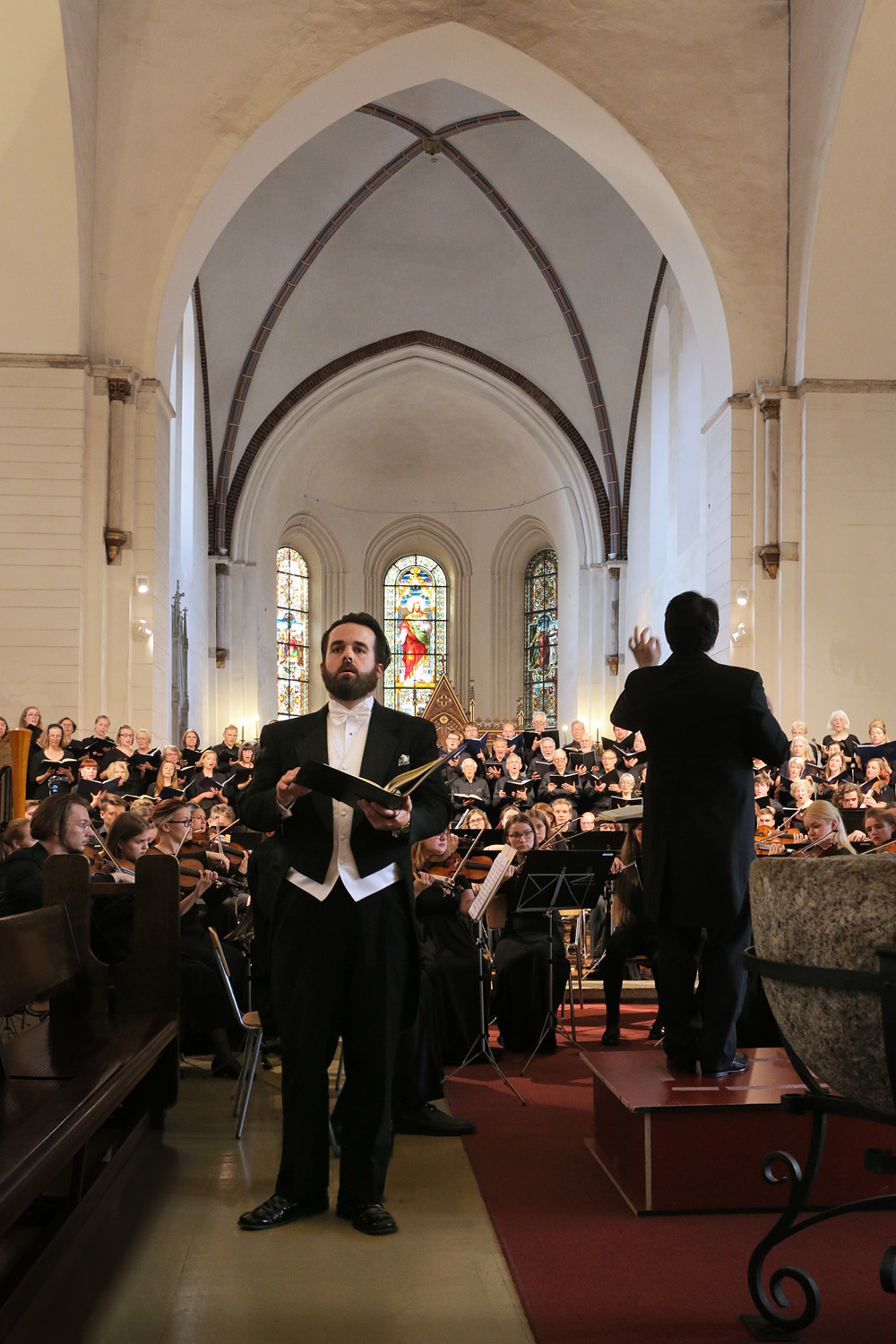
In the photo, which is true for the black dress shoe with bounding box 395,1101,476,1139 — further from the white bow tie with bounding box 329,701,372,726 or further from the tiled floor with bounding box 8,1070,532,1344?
the white bow tie with bounding box 329,701,372,726

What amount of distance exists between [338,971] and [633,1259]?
1057mm

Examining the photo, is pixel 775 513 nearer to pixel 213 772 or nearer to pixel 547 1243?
pixel 213 772

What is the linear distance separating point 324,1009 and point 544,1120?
1.74 meters

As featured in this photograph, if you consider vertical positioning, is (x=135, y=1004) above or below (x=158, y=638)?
below

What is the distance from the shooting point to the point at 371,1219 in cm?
330

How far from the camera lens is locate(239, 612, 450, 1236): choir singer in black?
3350 mm

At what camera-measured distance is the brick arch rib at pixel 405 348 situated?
2200cm

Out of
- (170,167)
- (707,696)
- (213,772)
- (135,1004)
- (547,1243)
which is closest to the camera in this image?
(547,1243)

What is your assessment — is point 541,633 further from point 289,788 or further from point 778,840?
point 289,788

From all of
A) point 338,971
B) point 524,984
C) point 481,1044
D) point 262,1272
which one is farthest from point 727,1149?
point 524,984

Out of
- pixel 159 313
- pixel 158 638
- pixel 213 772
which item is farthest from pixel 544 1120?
pixel 159 313

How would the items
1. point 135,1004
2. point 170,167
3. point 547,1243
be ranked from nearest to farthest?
point 547,1243 < point 135,1004 < point 170,167

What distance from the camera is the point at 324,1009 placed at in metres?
3.37

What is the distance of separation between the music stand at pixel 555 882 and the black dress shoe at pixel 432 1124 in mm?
1133
